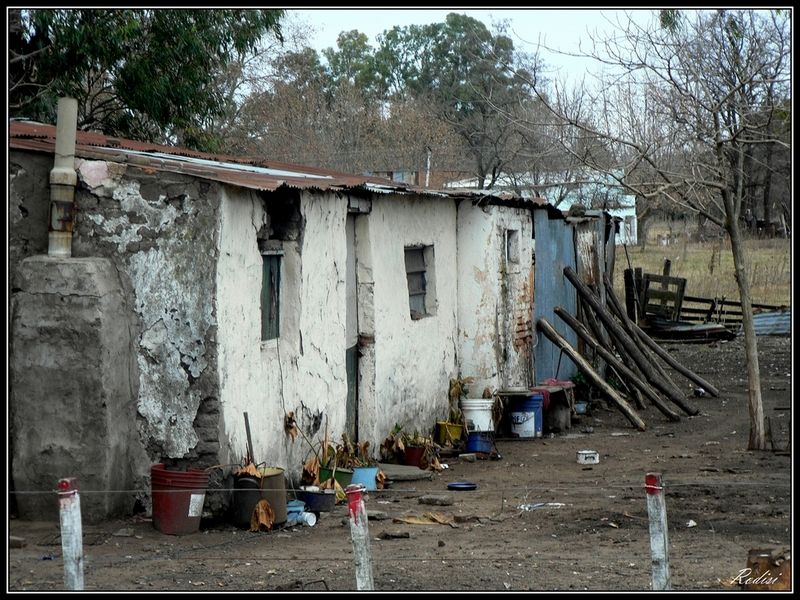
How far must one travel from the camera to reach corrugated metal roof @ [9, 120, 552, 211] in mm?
7930

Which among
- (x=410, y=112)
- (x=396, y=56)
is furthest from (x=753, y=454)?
(x=396, y=56)

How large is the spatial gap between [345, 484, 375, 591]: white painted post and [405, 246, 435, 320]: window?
7249 millimetres

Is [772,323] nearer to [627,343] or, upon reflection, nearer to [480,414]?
[627,343]

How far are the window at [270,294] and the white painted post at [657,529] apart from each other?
15.1ft

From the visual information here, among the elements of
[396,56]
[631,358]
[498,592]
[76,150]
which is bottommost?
[498,592]

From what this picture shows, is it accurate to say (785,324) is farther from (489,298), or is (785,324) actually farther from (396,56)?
(396,56)

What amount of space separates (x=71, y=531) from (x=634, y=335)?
41.9ft

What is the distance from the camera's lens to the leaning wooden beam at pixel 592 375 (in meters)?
13.4

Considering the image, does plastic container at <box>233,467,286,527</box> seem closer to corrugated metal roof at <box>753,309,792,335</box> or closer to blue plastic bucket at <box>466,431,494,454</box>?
blue plastic bucket at <box>466,431,494,454</box>

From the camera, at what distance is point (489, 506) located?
888 centimetres

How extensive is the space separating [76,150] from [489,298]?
21.3 ft

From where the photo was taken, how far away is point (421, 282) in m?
12.6

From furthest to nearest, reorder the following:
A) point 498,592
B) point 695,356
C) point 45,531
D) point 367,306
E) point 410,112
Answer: point 410,112
point 695,356
point 367,306
point 45,531
point 498,592

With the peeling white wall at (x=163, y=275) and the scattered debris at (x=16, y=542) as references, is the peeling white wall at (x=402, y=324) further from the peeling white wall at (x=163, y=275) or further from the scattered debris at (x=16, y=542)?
the scattered debris at (x=16, y=542)
